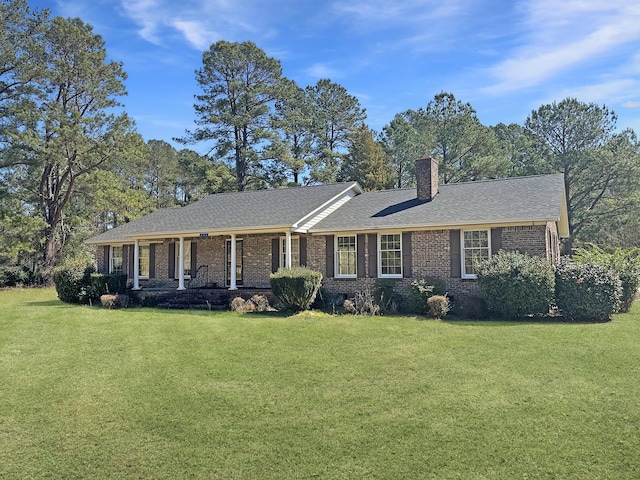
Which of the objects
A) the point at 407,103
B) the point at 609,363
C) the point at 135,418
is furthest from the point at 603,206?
the point at 135,418

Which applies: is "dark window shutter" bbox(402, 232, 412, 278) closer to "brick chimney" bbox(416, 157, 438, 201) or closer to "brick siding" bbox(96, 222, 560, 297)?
"brick siding" bbox(96, 222, 560, 297)

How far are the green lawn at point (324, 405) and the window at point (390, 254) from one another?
5735 millimetres

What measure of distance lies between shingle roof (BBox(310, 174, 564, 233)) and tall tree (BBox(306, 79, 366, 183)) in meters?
22.2

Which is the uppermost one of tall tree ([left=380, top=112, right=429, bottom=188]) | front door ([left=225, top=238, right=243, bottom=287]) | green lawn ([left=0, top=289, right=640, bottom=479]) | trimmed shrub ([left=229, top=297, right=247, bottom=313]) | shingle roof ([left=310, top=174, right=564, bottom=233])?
tall tree ([left=380, top=112, right=429, bottom=188])

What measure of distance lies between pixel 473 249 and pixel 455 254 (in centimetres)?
60

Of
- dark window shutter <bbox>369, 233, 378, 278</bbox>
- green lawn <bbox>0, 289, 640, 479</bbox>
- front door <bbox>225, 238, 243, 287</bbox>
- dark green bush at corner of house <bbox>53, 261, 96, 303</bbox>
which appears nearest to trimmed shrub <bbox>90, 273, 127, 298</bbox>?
dark green bush at corner of house <bbox>53, 261, 96, 303</bbox>

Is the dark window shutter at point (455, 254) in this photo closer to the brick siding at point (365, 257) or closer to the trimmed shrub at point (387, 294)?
the brick siding at point (365, 257)

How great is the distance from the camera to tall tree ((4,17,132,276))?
95.7 feet

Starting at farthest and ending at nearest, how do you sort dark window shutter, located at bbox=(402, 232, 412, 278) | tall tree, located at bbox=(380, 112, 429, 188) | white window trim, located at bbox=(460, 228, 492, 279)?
tall tree, located at bbox=(380, 112, 429, 188) < dark window shutter, located at bbox=(402, 232, 412, 278) < white window trim, located at bbox=(460, 228, 492, 279)

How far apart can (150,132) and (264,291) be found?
31.7 metres

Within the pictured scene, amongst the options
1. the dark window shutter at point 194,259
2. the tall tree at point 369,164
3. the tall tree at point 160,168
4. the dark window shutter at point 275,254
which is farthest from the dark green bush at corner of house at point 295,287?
the tall tree at point 160,168

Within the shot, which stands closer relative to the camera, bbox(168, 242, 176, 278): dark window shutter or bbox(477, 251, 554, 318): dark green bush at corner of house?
bbox(477, 251, 554, 318): dark green bush at corner of house

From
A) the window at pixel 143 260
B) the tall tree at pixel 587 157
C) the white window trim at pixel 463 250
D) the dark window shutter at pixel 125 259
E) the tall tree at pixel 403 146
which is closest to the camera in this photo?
the white window trim at pixel 463 250

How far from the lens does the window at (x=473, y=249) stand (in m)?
15.7
